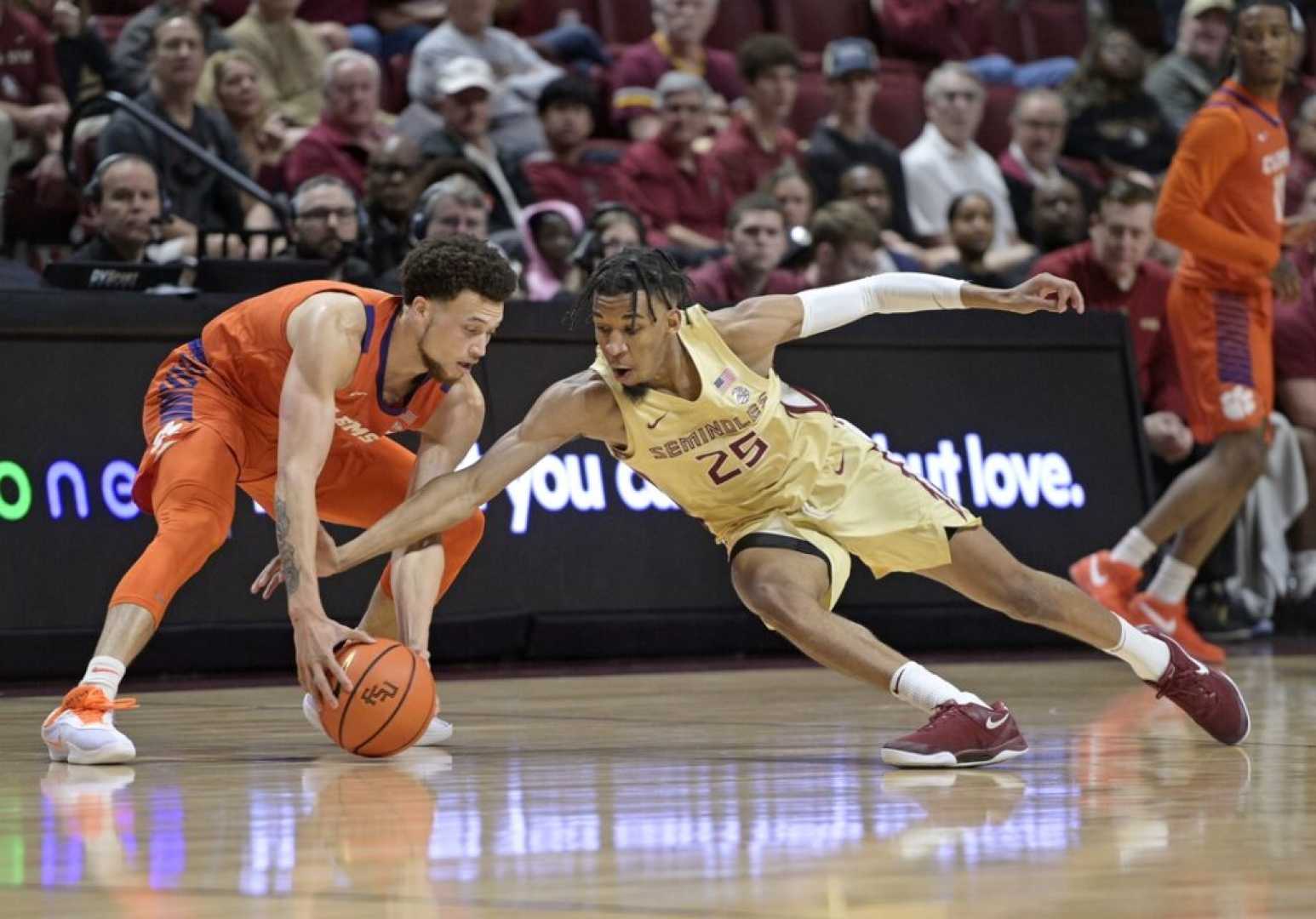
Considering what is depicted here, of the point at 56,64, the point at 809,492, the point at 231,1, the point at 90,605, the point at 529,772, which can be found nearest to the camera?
the point at 529,772

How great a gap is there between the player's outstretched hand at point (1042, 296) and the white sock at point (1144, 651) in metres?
0.86

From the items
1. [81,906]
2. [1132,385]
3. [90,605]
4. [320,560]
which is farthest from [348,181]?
[81,906]

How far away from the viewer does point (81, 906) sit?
331 centimetres

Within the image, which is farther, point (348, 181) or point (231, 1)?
point (231, 1)

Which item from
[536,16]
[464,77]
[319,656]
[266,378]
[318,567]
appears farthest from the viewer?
[536,16]

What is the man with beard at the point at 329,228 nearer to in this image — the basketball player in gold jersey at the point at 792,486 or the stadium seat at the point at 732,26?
the basketball player in gold jersey at the point at 792,486

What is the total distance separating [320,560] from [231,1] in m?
6.96

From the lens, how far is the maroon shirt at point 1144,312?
10102 mm

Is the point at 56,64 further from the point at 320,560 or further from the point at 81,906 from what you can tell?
the point at 81,906

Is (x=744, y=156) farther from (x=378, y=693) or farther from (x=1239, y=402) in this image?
(x=378, y=693)

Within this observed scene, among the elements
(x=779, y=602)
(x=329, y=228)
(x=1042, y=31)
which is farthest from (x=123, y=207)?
(x=1042, y=31)

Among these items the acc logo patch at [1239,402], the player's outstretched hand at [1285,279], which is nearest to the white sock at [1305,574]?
the acc logo patch at [1239,402]

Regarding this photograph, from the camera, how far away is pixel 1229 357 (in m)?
8.47

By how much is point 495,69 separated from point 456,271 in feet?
20.8
